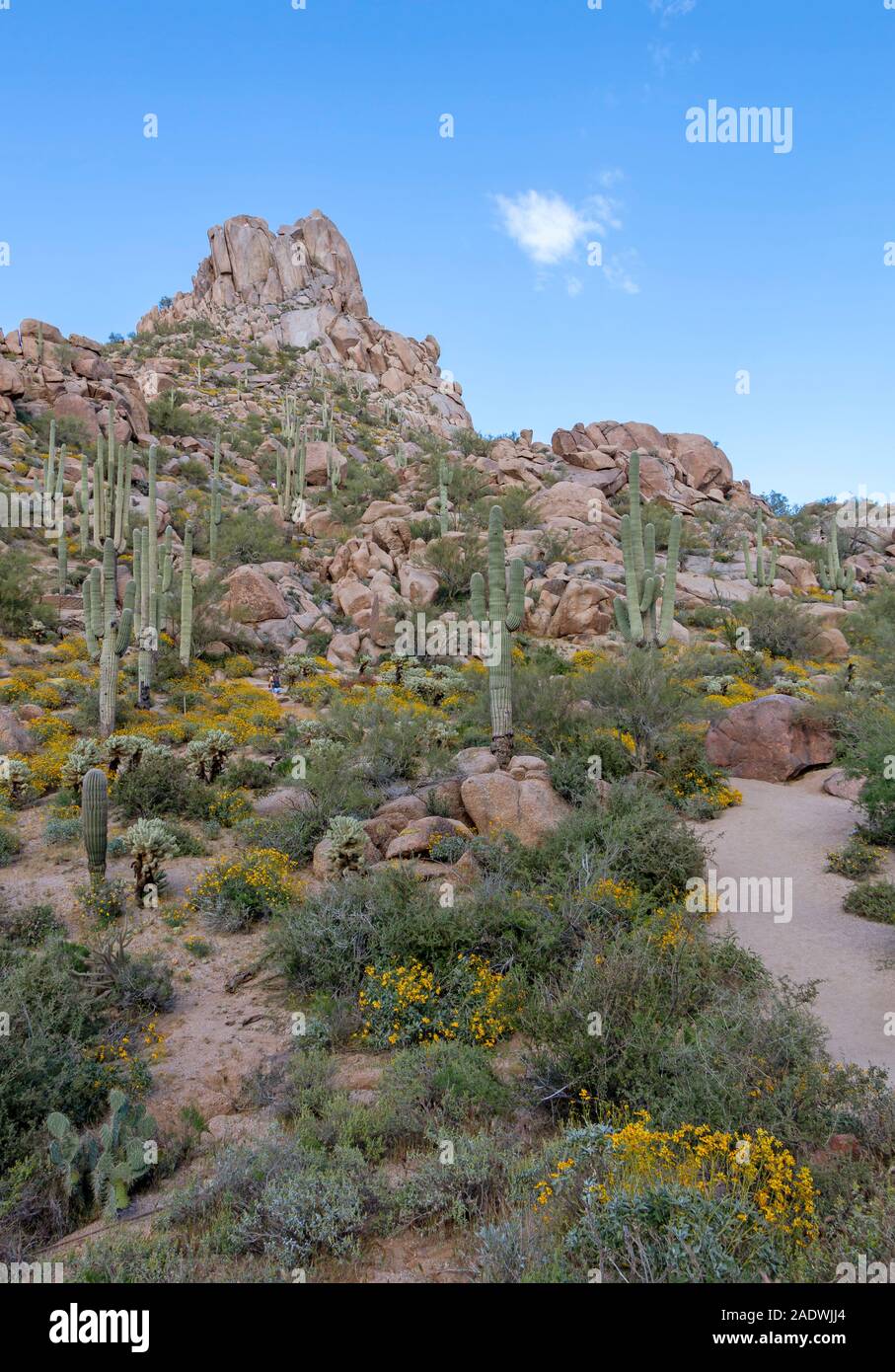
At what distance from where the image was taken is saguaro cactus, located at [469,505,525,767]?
1099cm

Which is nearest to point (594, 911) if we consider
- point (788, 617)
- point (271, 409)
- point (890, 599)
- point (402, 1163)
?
point (402, 1163)

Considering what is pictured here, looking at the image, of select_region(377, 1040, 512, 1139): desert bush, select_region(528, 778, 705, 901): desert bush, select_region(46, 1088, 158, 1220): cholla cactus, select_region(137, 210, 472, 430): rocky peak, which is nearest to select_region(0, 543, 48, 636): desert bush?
select_region(528, 778, 705, 901): desert bush

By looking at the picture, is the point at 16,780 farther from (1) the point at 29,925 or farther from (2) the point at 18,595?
(2) the point at 18,595

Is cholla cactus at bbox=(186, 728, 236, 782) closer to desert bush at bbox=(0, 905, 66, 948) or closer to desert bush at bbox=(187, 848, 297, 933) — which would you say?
desert bush at bbox=(187, 848, 297, 933)

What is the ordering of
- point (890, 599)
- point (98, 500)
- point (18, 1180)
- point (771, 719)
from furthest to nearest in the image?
point (890, 599) < point (98, 500) < point (771, 719) < point (18, 1180)

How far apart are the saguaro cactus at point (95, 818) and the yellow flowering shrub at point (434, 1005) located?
386 cm

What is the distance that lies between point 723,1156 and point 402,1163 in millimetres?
1828

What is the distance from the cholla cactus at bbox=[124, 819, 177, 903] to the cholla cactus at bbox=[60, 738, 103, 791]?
3310 millimetres

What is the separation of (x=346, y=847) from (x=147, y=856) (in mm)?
2286

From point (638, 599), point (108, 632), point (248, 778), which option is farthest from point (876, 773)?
point (108, 632)

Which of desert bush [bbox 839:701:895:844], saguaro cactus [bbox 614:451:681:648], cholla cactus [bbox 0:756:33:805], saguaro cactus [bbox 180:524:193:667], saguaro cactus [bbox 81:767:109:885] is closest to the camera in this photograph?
saguaro cactus [bbox 81:767:109:885]

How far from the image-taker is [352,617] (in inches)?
883

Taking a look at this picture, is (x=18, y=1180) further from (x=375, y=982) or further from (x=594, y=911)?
(x=594, y=911)
